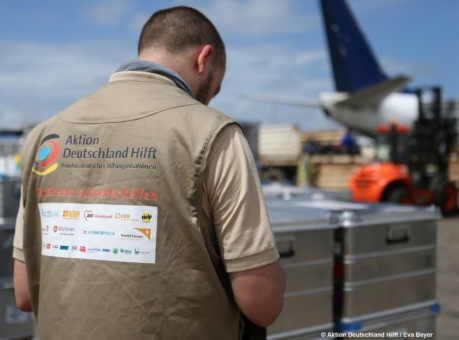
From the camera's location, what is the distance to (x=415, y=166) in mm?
11906

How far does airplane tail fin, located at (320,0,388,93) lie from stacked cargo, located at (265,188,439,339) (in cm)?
1997

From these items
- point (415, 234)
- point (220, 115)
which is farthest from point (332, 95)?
point (220, 115)

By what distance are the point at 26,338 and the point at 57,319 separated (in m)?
1.69

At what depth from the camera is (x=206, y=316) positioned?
1372 mm

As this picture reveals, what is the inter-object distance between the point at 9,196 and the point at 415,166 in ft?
33.8

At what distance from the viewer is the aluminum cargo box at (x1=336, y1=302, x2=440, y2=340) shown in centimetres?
259

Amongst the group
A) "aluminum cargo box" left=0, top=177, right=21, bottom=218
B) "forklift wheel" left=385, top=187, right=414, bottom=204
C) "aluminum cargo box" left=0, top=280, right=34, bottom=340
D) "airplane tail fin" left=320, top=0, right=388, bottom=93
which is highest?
"airplane tail fin" left=320, top=0, right=388, bottom=93

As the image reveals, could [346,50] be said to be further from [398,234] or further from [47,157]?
[47,157]

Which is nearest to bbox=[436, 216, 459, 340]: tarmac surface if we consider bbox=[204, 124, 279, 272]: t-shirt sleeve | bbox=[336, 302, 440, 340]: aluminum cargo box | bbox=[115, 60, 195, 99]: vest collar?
bbox=[336, 302, 440, 340]: aluminum cargo box

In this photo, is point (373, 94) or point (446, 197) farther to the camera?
point (373, 94)

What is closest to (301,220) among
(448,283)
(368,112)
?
(448,283)

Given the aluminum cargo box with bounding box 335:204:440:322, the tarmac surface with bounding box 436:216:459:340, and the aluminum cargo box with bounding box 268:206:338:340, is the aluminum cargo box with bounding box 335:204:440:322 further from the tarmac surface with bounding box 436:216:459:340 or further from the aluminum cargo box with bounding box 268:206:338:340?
the tarmac surface with bounding box 436:216:459:340

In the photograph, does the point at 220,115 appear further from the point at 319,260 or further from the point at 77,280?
the point at 319,260

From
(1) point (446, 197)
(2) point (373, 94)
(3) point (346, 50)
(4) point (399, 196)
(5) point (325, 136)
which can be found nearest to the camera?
(4) point (399, 196)
